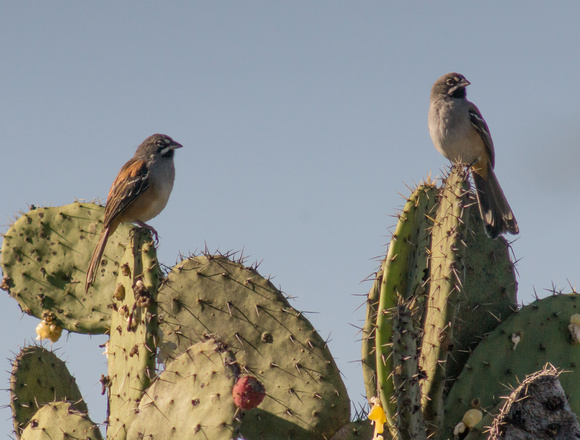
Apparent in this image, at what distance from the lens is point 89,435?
119 inches

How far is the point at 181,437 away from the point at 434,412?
943 millimetres

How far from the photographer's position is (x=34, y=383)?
3682 mm

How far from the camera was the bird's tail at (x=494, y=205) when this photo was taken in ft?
17.7

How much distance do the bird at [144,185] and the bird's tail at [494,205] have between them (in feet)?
6.87

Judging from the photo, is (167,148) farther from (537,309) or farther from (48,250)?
(537,309)

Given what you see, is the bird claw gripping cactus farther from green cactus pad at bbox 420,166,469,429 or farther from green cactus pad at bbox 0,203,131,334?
green cactus pad at bbox 0,203,131,334

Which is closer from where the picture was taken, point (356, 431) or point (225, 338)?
point (356, 431)

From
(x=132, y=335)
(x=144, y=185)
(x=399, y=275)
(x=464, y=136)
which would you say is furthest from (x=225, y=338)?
(x=464, y=136)

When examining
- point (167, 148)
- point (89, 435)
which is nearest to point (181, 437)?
point (89, 435)

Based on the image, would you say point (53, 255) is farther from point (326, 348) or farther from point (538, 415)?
point (538, 415)

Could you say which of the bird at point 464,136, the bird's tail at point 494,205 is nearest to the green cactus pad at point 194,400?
→ the bird's tail at point 494,205

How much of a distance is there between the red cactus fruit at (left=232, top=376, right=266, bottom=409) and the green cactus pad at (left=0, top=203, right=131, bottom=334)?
2.14 metres

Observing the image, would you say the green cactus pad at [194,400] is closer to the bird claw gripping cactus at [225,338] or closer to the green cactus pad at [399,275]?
the bird claw gripping cactus at [225,338]

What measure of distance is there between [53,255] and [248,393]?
252 centimetres
